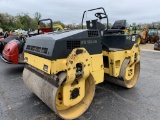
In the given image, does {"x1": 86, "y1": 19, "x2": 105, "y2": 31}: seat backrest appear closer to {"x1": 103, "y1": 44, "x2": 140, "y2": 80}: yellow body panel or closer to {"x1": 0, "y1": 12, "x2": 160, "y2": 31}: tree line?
{"x1": 103, "y1": 44, "x2": 140, "y2": 80}: yellow body panel

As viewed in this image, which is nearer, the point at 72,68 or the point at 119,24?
the point at 72,68

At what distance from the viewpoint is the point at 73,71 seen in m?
2.51

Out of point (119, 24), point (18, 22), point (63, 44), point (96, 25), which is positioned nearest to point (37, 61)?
point (63, 44)

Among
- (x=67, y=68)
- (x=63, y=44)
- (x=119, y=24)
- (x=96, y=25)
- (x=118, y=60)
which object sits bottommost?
(x=118, y=60)

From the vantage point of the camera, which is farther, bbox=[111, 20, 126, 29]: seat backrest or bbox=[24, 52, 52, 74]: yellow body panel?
bbox=[111, 20, 126, 29]: seat backrest

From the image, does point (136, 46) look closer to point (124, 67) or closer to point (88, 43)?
point (124, 67)

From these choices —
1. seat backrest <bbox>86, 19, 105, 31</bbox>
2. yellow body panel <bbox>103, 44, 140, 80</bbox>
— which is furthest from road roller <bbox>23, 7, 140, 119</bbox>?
seat backrest <bbox>86, 19, 105, 31</bbox>

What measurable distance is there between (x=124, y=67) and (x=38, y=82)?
69.6 inches

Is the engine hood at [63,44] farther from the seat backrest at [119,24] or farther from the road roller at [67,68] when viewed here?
the seat backrest at [119,24]

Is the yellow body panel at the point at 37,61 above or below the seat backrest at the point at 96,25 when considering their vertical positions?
below

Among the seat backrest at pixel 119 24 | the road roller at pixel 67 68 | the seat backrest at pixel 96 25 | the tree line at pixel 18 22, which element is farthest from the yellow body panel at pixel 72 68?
the tree line at pixel 18 22

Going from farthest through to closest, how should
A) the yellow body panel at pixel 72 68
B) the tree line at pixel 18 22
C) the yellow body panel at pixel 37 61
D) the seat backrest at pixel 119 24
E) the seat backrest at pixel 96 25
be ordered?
the tree line at pixel 18 22 < the seat backrest at pixel 119 24 < the seat backrest at pixel 96 25 < the yellow body panel at pixel 37 61 < the yellow body panel at pixel 72 68

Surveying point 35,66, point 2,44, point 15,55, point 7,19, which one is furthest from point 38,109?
point 7,19

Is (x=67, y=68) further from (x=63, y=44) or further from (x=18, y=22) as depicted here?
(x=18, y=22)
